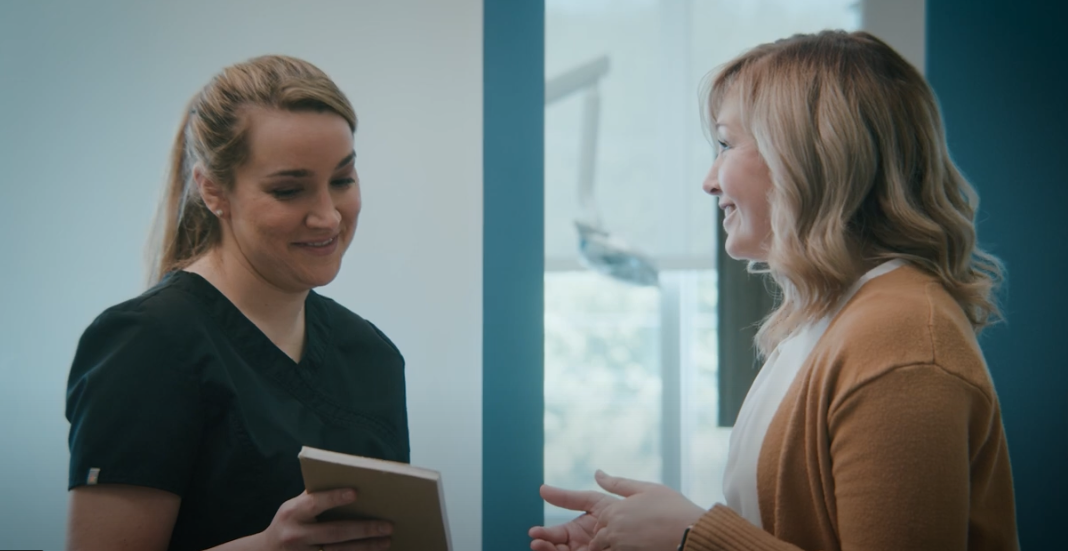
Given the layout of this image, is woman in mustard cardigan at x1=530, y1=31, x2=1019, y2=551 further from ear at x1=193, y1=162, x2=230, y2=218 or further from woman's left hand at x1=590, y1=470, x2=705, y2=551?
ear at x1=193, y1=162, x2=230, y2=218

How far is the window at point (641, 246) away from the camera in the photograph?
2367 mm

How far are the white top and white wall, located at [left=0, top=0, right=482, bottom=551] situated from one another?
84 cm

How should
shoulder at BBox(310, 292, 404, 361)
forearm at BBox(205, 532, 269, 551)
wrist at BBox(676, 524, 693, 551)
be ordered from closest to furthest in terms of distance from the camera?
1. wrist at BBox(676, 524, 693, 551)
2. forearm at BBox(205, 532, 269, 551)
3. shoulder at BBox(310, 292, 404, 361)

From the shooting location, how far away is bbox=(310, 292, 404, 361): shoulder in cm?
148

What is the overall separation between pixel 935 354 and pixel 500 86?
116 centimetres

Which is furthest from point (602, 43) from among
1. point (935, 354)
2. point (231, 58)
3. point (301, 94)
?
point (935, 354)

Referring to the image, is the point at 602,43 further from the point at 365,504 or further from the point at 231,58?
the point at 365,504

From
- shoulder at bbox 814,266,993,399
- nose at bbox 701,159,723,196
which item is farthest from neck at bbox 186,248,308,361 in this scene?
shoulder at bbox 814,266,993,399

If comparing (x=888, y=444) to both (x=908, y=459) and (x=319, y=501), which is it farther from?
(x=319, y=501)

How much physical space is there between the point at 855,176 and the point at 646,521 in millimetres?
531

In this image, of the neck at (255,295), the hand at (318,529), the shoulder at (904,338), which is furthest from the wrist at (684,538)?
the neck at (255,295)

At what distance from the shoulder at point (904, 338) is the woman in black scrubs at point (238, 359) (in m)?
0.66

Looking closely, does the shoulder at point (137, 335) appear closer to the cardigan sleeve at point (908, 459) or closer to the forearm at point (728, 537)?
the forearm at point (728, 537)

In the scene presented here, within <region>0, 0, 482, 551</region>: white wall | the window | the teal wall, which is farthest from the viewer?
the window
